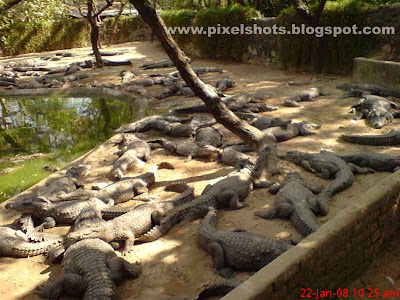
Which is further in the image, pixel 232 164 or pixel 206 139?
pixel 206 139

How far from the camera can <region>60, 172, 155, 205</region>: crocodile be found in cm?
494

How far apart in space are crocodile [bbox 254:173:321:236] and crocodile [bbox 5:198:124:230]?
6.40 ft

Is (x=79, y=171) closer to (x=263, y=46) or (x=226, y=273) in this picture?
(x=226, y=273)

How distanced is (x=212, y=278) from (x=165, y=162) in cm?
299

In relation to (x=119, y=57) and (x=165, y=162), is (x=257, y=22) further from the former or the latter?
(x=165, y=162)

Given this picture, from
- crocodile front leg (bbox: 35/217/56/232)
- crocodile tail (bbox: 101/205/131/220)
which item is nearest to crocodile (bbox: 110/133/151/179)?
crocodile tail (bbox: 101/205/131/220)

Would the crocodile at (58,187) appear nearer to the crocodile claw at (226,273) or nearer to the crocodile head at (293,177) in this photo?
the crocodile claw at (226,273)

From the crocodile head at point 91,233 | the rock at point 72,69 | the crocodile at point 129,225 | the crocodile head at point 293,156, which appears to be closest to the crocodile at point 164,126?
the crocodile head at point 293,156

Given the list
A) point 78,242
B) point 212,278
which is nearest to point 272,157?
point 212,278

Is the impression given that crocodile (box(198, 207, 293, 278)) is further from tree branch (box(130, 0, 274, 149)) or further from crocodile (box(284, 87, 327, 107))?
crocodile (box(284, 87, 327, 107))

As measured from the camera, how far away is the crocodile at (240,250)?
11.0 feet

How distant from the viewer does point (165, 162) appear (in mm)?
6105

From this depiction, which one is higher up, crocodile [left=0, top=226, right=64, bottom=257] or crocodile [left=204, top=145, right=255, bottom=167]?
crocodile [left=204, top=145, right=255, bottom=167]

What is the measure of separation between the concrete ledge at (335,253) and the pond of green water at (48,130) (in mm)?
4942
